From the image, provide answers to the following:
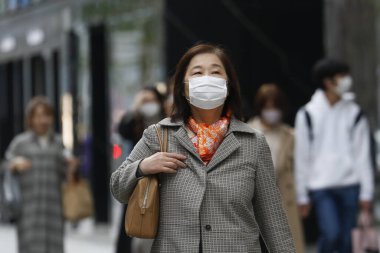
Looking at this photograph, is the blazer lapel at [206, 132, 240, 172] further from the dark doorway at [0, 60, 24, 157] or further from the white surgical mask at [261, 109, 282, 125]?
the dark doorway at [0, 60, 24, 157]

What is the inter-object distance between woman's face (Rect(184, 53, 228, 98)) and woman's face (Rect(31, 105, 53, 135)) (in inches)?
216

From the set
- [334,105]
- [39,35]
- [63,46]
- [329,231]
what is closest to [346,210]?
[329,231]

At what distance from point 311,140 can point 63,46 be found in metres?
10.0

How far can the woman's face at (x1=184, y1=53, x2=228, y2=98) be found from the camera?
4617 millimetres

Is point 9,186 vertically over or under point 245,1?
under

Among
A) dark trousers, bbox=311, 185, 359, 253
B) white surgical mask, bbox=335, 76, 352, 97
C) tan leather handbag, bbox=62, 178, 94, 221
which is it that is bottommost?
tan leather handbag, bbox=62, 178, 94, 221

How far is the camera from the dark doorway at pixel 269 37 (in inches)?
464

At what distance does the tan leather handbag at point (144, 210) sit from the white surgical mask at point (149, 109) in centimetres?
417

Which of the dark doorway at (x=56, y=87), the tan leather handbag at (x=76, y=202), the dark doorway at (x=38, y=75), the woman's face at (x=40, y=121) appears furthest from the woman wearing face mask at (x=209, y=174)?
the dark doorway at (x=38, y=75)

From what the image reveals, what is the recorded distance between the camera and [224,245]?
14.4 ft

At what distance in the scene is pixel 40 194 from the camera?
1018cm

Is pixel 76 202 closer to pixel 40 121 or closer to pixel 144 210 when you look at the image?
pixel 40 121

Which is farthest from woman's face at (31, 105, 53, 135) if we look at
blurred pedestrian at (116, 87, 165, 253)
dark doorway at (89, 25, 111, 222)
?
dark doorway at (89, 25, 111, 222)

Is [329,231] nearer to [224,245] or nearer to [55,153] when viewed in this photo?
[55,153]
